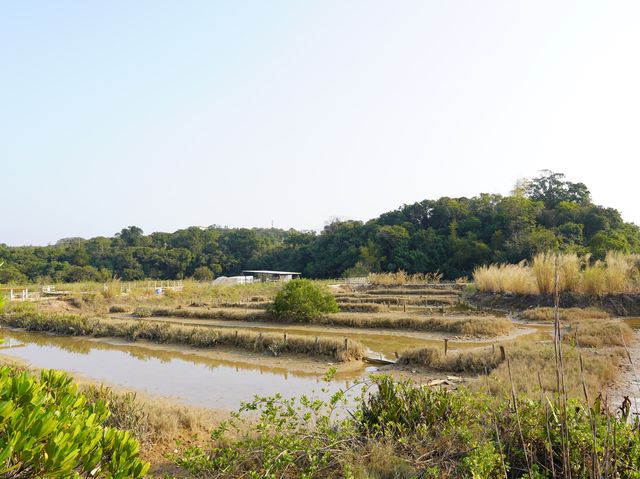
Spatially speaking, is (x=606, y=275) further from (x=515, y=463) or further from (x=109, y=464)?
(x=109, y=464)

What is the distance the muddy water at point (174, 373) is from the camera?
10555mm

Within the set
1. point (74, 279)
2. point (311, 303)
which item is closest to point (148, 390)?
point (311, 303)

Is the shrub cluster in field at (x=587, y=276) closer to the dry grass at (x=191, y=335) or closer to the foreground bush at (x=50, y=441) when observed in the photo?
the dry grass at (x=191, y=335)

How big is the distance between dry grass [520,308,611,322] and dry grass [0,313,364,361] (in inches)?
374

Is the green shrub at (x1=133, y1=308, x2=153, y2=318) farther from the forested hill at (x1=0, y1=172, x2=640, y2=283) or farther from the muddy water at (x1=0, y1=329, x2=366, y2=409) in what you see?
the forested hill at (x1=0, y1=172, x2=640, y2=283)

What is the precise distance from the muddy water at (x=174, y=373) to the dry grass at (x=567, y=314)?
10.4 metres

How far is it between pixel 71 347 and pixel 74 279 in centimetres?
3121

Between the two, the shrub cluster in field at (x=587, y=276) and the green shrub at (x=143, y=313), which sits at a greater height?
the shrub cluster in field at (x=587, y=276)

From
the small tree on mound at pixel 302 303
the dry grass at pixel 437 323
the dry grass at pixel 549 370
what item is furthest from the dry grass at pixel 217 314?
the dry grass at pixel 549 370

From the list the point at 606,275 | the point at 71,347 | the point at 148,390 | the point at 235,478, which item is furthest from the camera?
the point at 606,275

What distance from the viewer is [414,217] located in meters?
54.5

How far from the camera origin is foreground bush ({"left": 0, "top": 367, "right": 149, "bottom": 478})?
218 cm

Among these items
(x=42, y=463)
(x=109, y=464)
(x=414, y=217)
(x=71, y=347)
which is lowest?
(x=71, y=347)

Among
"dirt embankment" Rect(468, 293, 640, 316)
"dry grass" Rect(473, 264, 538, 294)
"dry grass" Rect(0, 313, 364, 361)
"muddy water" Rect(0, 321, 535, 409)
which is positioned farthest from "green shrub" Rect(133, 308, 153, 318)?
"dirt embankment" Rect(468, 293, 640, 316)
